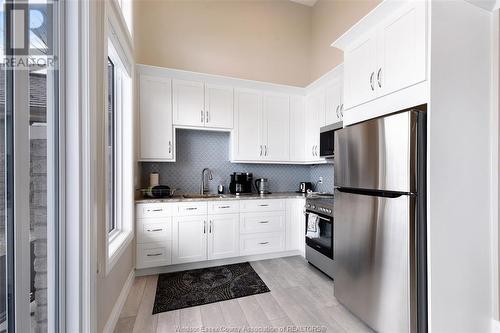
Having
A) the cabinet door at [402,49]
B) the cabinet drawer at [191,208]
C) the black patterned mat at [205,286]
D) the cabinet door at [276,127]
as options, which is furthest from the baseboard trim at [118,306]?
the cabinet door at [402,49]

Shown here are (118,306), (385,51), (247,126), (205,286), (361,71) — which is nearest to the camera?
(385,51)

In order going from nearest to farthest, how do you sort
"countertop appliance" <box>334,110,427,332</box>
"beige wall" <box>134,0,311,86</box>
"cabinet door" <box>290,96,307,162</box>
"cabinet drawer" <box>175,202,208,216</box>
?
1. "countertop appliance" <box>334,110,427,332</box>
2. "cabinet drawer" <box>175,202,208,216</box>
3. "beige wall" <box>134,0,311,86</box>
4. "cabinet door" <box>290,96,307,162</box>

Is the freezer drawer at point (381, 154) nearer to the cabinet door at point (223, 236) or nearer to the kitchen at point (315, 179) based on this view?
the kitchen at point (315, 179)

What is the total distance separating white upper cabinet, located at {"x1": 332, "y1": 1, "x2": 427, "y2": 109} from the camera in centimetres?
154

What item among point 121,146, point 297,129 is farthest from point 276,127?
point 121,146

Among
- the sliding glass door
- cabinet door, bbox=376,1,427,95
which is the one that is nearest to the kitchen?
cabinet door, bbox=376,1,427,95

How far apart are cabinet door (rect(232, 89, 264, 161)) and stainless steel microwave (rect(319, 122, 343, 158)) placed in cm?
89

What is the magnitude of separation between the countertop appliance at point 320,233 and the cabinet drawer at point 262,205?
1.26 ft

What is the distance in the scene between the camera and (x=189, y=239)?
280 cm

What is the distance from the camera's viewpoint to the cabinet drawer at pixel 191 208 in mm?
2770

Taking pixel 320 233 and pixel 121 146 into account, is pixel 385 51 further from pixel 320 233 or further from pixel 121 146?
pixel 121 146

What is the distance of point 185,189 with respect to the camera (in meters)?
3.35

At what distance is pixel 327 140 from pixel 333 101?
1.71 feet

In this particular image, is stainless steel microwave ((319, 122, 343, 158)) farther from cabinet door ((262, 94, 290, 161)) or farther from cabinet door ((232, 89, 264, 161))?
cabinet door ((232, 89, 264, 161))
